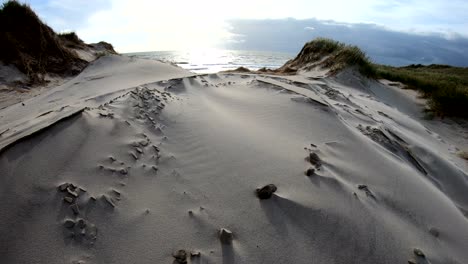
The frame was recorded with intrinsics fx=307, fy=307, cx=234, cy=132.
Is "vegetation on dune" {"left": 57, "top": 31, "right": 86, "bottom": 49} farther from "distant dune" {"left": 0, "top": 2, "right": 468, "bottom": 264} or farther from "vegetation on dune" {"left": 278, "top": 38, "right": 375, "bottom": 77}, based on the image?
"distant dune" {"left": 0, "top": 2, "right": 468, "bottom": 264}

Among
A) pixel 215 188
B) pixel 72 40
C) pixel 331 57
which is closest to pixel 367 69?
pixel 331 57

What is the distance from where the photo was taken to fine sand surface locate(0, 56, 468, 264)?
166cm

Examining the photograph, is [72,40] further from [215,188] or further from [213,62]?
[215,188]

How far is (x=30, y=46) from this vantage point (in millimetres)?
7148

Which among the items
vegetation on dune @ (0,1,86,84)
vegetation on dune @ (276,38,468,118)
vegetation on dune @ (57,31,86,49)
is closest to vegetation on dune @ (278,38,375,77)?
vegetation on dune @ (276,38,468,118)

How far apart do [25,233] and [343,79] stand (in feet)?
21.1

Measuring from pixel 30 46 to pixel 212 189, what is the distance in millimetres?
7239

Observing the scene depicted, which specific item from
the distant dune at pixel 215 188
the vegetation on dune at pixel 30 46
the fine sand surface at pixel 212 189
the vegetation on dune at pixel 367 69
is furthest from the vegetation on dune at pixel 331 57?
the vegetation on dune at pixel 30 46

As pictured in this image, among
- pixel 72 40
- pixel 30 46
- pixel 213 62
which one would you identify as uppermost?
pixel 72 40

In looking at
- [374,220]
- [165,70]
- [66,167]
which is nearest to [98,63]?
[165,70]

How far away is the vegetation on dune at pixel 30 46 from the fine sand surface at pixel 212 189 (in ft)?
12.5

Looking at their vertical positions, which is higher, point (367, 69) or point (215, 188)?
point (215, 188)

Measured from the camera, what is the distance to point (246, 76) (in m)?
5.02

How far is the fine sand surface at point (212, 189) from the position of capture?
5.46ft
